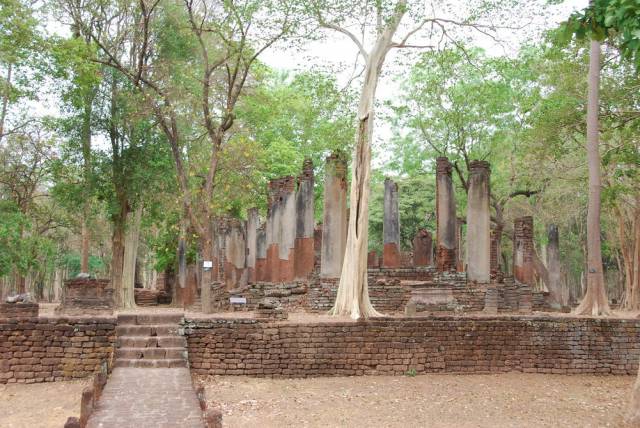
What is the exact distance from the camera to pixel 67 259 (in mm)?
38281

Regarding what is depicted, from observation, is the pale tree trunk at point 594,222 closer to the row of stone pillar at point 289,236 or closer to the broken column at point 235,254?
the row of stone pillar at point 289,236

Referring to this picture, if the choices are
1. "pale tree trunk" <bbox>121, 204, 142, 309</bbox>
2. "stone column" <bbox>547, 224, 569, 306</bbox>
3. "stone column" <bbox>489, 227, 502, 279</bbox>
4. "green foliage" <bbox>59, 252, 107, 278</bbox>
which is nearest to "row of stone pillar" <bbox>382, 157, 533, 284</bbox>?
"stone column" <bbox>489, 227, 502, 279</bbox>

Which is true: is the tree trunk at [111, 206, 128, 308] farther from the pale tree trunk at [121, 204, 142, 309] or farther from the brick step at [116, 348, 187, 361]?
the brick step at [116, 348, 187, 361]

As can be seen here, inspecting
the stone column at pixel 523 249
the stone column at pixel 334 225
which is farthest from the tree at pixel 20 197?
the stone column at pixel 523 249

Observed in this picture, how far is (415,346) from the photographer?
10.8 m

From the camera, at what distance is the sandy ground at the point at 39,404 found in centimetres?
798

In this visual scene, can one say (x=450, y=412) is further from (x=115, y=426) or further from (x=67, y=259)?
(x=67, y=259)

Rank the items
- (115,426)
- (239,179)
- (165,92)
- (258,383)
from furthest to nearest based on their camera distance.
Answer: (239,179) < (165,92) < (258,383) < (115,426)

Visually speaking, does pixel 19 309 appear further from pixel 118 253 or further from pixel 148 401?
pixel 118 253

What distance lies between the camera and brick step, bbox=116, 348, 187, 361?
9.73 m

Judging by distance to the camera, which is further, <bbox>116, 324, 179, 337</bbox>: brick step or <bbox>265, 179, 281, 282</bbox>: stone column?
<bbox>265, 179, 281, 282</bbox>: stone column

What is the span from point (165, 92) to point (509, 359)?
36.9 ft

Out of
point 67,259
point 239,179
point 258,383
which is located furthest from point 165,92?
point 67,259

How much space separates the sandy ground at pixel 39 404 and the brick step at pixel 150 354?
27.6 inches
